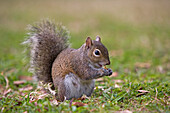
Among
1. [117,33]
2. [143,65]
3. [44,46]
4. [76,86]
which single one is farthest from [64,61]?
[117,33]

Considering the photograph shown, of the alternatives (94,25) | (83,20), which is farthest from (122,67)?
(83,20)

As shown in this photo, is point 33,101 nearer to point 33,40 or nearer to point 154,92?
point 33,40

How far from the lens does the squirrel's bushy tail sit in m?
3.28

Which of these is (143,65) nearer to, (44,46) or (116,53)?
(116,53)

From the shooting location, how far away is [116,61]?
5.18m

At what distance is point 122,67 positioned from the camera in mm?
4715

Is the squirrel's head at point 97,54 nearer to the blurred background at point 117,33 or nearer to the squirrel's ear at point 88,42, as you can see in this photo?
the squirrel's ear at point 88,42

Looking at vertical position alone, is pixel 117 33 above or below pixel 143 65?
above

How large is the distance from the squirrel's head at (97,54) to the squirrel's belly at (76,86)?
274mm

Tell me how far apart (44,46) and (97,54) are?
901mm

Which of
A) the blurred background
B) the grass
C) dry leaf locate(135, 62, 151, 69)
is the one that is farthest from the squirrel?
dry leaf locate(135, 62, 151, 69)

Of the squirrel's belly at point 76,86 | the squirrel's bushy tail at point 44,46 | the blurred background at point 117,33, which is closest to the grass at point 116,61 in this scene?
the blurred background at point 117,33

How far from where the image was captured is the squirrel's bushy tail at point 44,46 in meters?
3.28

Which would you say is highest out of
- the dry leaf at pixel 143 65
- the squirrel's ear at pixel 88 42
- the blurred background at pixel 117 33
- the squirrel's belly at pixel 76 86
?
the blurred background at pixel 117 33
